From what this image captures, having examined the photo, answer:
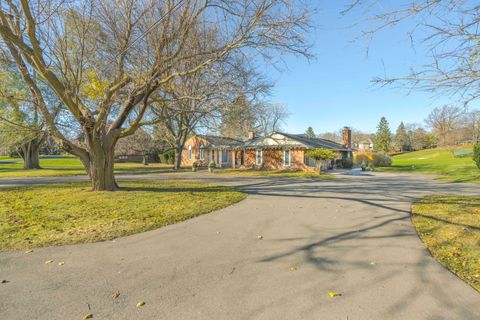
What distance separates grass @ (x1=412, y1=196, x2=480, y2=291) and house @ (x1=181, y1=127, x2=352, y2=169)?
17358 millimetres

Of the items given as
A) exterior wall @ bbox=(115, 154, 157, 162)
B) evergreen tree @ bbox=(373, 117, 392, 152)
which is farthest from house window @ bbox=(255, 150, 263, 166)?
evergreen tree @ bbox=(373, 117, 392, 152)

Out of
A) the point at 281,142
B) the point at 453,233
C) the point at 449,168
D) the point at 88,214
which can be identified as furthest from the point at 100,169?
the point at 449,168

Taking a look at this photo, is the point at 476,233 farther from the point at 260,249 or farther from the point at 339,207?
the point at 260,249

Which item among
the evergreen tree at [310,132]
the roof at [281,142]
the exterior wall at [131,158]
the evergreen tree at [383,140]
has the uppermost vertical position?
the evergreen tree at [310,132]

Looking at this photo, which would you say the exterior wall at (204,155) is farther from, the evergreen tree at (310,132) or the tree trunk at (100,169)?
the evergreen tree at (310,132)

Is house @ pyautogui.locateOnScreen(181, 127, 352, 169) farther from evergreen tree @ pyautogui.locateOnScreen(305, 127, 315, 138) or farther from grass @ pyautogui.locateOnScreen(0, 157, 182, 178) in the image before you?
evergreen tree @ pyautogui.locateOnScreen(305, 127, 315, 138)

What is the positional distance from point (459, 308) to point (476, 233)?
3694mm

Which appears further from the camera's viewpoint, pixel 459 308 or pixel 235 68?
pixel 235 68

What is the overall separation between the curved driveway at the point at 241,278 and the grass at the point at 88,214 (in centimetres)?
68

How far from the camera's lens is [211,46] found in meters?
9.62

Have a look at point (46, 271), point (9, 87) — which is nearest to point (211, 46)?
point (46, 271)

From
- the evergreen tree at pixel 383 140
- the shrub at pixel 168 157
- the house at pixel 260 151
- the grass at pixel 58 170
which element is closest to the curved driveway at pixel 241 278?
the grass at pixel 58 170

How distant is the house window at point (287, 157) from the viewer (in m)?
27.1

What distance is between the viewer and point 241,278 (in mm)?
3525
